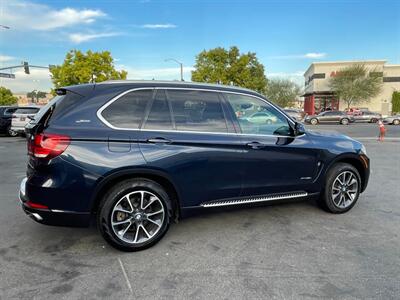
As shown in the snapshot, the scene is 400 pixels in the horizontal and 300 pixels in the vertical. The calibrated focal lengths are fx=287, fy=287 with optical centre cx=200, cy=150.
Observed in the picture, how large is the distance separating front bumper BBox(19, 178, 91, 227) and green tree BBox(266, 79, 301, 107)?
6609 cm

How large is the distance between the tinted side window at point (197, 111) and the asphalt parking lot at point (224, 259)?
138 cm

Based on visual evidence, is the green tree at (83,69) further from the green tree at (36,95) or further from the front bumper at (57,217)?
the green tree at (36,95)

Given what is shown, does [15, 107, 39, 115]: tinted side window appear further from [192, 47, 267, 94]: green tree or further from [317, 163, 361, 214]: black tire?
[192, 47, 267, 94]: green tree

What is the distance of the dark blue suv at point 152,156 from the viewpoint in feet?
9.66

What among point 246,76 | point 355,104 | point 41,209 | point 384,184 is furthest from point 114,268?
point 355,104

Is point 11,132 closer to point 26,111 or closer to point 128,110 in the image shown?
point 26,111

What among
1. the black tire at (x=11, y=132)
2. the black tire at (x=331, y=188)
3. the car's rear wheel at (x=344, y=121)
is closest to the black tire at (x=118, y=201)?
the black tire at (x=331, y=188)

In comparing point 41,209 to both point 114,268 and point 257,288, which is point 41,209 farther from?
point 257,288

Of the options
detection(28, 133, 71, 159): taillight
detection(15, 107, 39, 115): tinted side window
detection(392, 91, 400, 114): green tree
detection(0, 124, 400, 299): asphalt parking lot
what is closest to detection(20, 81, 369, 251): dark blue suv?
detection(28, 133, 71, 159): taillight

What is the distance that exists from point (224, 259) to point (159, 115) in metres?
1.73

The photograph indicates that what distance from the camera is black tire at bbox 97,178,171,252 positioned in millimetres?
3053

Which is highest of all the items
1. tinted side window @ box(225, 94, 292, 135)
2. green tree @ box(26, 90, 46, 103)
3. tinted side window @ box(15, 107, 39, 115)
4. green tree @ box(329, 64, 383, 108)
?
green tree @ box(26, 90, 46, 103)

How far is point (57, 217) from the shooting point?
301 centimetres

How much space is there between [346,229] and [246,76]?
3653 cm
